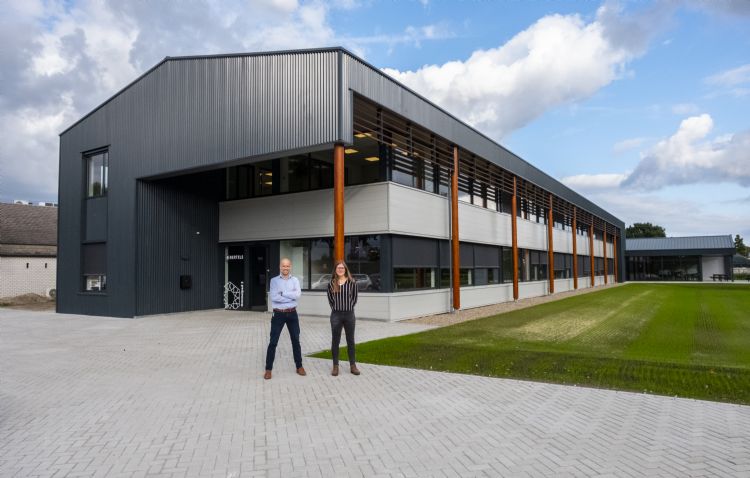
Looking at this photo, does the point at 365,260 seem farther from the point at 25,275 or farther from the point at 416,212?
the point at 25,275

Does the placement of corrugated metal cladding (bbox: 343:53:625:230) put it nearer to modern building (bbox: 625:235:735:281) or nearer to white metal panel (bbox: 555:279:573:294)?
white metal panel (bbox: 555:279:573:294)

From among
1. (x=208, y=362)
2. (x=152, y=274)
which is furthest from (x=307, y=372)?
(x=152, y=274)

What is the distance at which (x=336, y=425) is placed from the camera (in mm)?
4934

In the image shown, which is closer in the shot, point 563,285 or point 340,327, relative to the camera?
point 340,327

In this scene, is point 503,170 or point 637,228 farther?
point 637,228

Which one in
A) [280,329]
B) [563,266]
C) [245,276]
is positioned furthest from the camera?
[563,266]

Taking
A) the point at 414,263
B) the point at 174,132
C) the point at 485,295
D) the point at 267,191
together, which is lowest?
the point at 485,295

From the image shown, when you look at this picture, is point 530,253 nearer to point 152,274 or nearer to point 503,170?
point 503,170

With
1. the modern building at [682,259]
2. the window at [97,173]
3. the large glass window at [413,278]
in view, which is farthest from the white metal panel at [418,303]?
the modern building at [682,259]

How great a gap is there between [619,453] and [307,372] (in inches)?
177

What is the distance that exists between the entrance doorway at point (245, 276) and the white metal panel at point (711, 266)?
5244cm

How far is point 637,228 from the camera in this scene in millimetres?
103938

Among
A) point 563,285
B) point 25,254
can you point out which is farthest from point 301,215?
point 563,285

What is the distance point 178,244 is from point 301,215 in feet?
15.1
